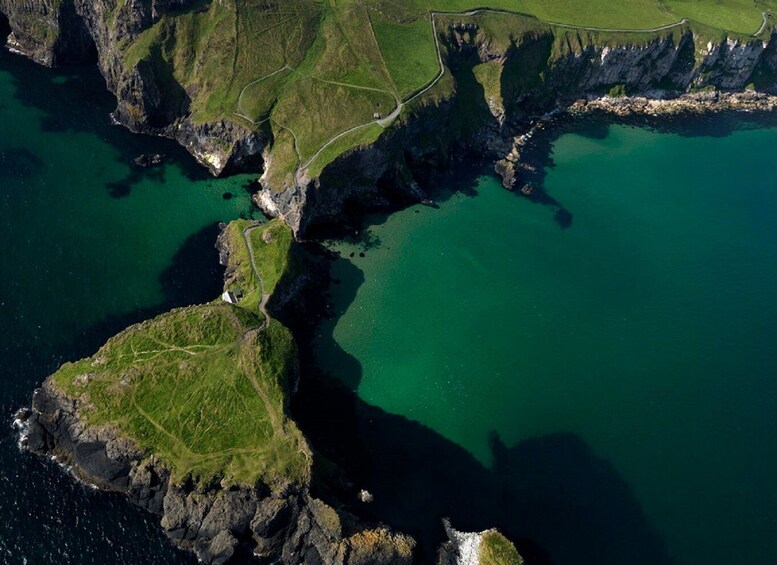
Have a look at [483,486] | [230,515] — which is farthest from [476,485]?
[230,515]

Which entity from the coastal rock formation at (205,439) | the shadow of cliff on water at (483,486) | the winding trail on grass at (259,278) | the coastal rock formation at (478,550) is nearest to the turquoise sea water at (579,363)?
the shadow of cliff on water at (483,486)

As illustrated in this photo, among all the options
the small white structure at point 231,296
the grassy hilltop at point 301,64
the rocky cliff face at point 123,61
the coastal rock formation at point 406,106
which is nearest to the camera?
the small white structure at point 231,296

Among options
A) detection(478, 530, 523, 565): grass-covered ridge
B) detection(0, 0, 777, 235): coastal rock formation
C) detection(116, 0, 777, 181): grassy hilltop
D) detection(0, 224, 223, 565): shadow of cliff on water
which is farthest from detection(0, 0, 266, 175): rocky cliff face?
detection(478, 530, 523, 565): grass-covered ridge

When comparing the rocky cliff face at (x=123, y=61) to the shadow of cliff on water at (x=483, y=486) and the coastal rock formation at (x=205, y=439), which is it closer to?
the coastal rock formation at (x=205, y=439)

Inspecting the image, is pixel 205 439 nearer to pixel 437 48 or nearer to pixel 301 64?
pixel 301 64

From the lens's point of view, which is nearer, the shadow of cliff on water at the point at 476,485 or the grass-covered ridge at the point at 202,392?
the grass-covered ridge at the point at 202,392

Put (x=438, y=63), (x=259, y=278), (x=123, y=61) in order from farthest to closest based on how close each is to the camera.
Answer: (x=438, y=63), (x=123, y=61), (x=259, y=278)

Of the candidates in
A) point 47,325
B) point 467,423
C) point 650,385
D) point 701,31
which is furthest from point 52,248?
point 701,31
